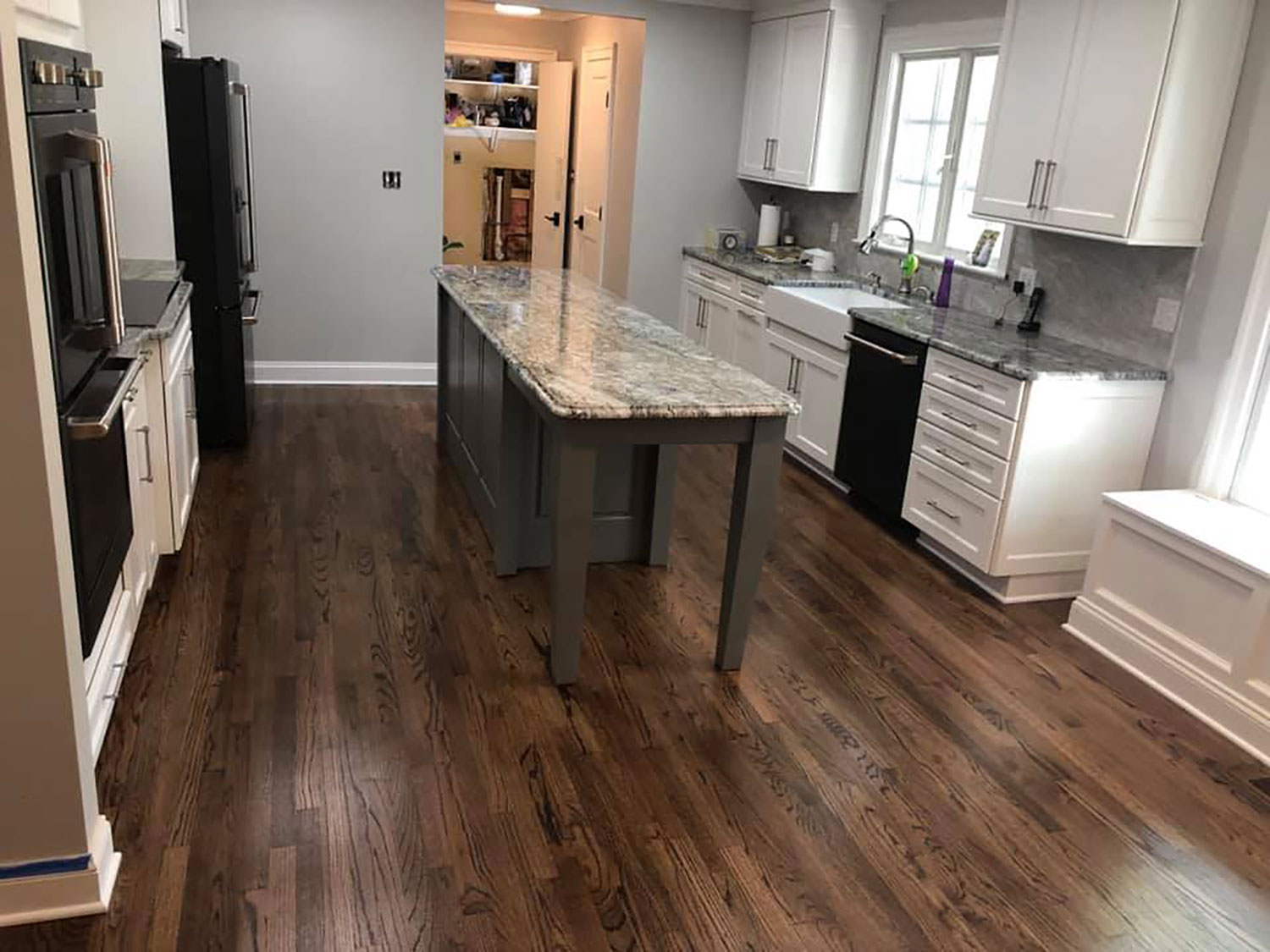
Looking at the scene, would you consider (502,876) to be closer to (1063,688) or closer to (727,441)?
(727,441)

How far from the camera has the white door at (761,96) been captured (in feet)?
19.3

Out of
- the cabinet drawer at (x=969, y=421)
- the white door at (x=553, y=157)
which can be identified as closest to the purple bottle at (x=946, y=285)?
the cabinet drawer at (x=969, y=421)

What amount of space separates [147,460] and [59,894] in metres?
1.55

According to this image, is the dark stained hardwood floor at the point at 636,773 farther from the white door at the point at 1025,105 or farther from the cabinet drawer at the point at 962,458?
the white door at the point at 1025,105

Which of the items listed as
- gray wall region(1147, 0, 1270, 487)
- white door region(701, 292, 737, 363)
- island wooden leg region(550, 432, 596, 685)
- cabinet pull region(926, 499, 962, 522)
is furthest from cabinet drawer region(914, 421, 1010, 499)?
white door region(701, 292, 737, 363)

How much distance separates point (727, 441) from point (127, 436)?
1.70m

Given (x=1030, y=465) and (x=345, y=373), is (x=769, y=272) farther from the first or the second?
(x=345, y=373)

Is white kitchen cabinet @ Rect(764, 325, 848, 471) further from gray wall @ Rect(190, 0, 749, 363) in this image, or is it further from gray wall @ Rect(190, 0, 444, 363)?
gray wall @ Rect(190, 0, 444, 363)

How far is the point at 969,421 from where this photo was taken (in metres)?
3.80

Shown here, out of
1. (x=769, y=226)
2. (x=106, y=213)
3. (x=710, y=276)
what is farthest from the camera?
(x=769, y=226)

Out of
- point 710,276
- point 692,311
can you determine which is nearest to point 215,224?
point 710,276

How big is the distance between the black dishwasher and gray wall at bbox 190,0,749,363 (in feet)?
7.72

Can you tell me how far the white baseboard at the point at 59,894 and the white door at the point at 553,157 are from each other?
21.5 ft

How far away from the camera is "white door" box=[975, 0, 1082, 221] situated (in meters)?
3.68
